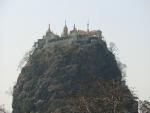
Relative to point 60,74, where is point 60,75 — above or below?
below

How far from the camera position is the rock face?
93875mm

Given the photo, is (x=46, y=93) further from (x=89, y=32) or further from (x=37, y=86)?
(x=89, y=32)

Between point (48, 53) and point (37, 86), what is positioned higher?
point (48, 53)

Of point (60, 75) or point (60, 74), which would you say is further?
point (60, 74)

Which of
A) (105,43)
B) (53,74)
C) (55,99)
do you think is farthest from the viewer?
(105,43)

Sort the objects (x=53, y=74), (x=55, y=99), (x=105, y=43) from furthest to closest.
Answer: (x=105, y=43) < (x=53, y=74) < (x=55, y=99)

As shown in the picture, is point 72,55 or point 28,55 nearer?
point 72,55

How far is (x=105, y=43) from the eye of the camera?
346ft

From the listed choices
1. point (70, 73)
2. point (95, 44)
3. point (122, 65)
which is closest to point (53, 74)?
point (70, 73)

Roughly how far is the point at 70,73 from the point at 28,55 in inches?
687

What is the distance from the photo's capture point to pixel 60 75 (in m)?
98.2

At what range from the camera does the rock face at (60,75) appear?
93875 millimetres

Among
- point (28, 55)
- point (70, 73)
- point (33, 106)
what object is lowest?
point (33, 106)

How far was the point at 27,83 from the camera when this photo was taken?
101250mm
